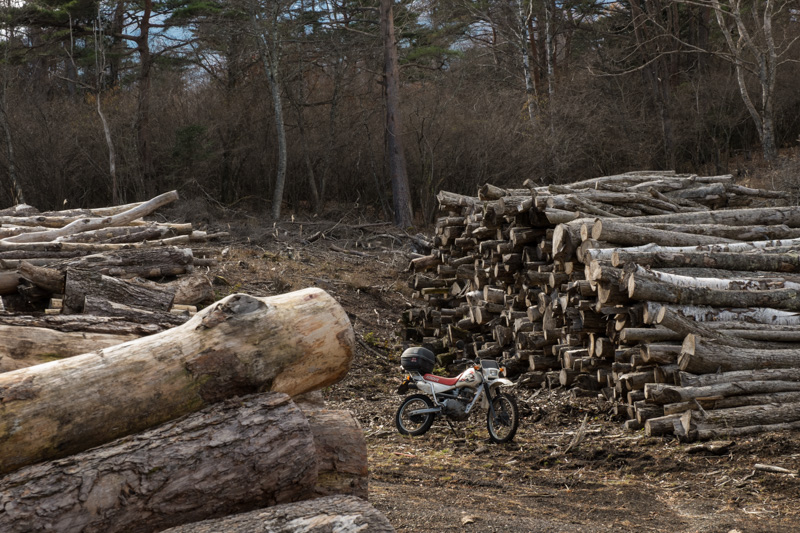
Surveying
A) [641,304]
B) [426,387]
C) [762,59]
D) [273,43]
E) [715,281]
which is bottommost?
[426,387]

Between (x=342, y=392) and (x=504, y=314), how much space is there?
2.41 metres

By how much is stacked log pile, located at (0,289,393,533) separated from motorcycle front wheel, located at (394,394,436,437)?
345 cm

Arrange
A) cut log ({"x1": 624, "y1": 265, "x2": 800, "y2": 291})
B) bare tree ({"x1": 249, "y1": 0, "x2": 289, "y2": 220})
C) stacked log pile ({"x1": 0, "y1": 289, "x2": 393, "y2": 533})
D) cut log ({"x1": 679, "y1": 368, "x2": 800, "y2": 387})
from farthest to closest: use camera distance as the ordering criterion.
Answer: bare tree ({"x1": 249, "y1": 0, "x2": 289, "y2": 220}), cut log ({"x1": 624, "y1": 265, "x2": 800, "y2": 291}), cut log ({"x1": 679, "y1": 368, "x2": 800, "y2": 387}), stacked log pile ({"x1": 0, "y1": 289, "x2": 393, "y2": 533})

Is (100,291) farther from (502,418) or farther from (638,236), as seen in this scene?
(638,236)

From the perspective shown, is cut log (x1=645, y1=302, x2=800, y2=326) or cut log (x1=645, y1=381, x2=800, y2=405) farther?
cut log (x1=645, y1=302, x2=800, y2=326)

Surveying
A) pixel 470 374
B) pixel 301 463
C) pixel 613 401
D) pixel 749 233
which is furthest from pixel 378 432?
pixel 749 233

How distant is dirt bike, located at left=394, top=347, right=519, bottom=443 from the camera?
7.28 metres

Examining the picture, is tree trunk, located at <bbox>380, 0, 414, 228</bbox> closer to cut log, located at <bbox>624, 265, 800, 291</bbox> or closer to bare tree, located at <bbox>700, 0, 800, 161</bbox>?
bare tree, located at <bbox>700, 0, 800, 161</bbox>

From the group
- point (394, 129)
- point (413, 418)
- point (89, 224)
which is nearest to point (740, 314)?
point (413, 418)

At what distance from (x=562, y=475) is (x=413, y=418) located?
2.06 m

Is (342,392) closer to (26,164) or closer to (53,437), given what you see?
(53,437)

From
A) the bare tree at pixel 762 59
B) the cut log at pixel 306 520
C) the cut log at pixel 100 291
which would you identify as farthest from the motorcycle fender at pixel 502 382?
the bare tree at pixel 762 59

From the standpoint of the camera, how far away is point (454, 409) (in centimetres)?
763

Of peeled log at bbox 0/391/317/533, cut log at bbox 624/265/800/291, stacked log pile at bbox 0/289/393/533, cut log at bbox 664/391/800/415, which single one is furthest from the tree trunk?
peeled log at bbox 0/391/317/533
